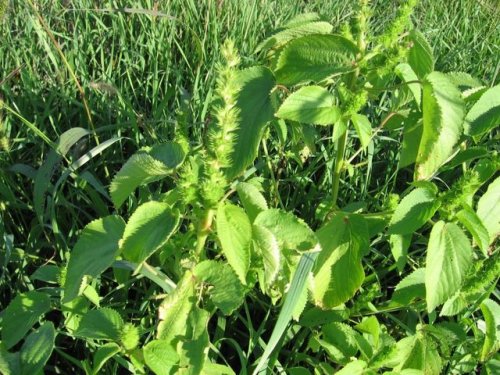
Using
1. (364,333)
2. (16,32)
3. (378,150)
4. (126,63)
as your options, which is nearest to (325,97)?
(364,333)

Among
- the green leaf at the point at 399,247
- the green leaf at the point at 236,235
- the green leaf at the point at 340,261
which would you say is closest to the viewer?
the green leaf at the point at 236,235

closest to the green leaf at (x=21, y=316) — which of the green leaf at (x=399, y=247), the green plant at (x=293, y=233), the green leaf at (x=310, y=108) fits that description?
the green plant at (x=293, y=233)

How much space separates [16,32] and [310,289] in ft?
5.51

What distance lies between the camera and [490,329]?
1.11 meters

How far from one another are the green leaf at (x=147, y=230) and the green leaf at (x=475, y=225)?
493 millimetres

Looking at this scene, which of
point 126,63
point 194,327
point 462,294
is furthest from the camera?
point 126,63

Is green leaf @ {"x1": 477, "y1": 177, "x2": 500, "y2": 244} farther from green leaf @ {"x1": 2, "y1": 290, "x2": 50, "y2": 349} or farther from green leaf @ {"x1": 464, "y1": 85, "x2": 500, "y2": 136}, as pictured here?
green leaf @ {"x1": 2, "y1": 290, "x2": 50, "y2": 349}

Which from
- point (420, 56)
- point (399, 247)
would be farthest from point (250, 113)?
point (399, 247)

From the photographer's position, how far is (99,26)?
217 centimetres

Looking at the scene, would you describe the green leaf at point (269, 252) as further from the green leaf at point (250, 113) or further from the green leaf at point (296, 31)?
the green leaf at point (296, 31)

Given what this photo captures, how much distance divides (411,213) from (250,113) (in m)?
0.33

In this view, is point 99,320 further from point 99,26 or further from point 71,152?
point 99,26

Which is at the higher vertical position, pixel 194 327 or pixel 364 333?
pixel 194 327

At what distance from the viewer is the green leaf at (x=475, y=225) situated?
1.00 m
